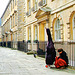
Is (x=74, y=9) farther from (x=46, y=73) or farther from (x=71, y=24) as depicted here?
(x=46, y=73)

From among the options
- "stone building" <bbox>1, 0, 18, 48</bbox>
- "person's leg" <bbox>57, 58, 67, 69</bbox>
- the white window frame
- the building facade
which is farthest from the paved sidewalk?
"stone building" <bbox>1, 0, 18, 48</bbox>

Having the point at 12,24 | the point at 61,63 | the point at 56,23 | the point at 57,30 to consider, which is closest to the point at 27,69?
the point at 61,63

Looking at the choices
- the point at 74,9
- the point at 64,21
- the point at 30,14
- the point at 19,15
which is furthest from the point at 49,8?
the point at 19,15

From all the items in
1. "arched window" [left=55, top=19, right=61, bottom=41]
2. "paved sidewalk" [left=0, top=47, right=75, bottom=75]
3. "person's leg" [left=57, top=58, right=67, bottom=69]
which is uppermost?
"arched window" [left=55, top=19, right=61, bottom=41]

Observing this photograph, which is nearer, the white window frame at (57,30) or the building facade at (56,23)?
the building facade at (56,23)

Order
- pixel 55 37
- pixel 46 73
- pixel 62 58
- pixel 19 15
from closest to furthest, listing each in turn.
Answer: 1. pixel 46 73
2. pixel 62 58
3. pixel 55 37
4. pixel 19 15

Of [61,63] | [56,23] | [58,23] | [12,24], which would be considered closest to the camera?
[61,63]

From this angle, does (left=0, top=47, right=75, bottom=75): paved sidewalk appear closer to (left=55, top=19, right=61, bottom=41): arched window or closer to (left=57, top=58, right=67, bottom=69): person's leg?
(left=57, top=58, right=67, bottom=69): person's leg

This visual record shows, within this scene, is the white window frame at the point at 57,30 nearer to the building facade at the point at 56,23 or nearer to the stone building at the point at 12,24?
the building facade at the point at 56,23

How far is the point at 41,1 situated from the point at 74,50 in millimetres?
9857

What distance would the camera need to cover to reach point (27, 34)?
25688 mm

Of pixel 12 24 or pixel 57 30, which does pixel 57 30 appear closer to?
pixel 57 30

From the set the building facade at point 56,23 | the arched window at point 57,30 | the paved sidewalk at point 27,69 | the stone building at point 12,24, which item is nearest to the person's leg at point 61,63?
the paved sidewalk at point 27,69

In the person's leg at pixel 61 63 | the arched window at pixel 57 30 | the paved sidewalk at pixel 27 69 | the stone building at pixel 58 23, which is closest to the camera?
the paved sidewalk at pixel 27 69
